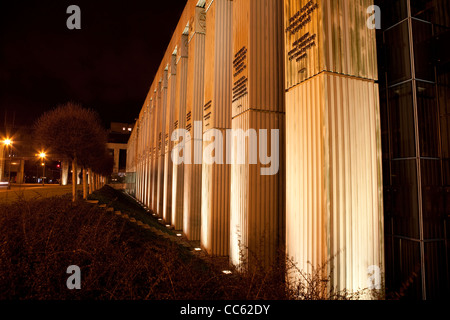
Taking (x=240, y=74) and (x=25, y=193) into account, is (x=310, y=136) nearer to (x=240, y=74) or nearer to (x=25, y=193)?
(x=240, y=74)

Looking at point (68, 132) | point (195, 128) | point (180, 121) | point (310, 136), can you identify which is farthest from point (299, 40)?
point (68, 132)

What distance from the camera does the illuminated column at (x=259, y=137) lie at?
7082mm

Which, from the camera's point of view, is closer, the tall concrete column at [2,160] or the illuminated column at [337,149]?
the illuminated column at [337,149]

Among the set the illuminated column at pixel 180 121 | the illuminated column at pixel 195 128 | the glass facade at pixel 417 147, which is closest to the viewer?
the glass facade at pixel 417 147

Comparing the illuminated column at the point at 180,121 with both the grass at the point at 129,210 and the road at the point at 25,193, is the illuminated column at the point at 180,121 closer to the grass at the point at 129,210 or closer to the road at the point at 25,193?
the grass at the point at 129,210

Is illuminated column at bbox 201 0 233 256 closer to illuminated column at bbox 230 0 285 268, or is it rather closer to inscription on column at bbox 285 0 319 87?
illuminated column at bbox 230 0 285 268

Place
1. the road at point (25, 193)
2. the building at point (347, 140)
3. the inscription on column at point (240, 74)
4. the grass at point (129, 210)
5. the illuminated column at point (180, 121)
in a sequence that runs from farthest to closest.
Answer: the grass at point (129, 210)
the illuminated column at point (180, 121)
the road at point (25, 193)
the inscription on column at point (240, 74)
the building at point (347, 140)

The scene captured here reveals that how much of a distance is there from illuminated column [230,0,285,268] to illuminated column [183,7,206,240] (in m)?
4.47

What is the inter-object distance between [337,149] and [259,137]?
9.78ft

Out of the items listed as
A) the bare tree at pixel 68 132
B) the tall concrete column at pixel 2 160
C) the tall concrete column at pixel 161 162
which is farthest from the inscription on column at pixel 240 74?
the tall concrete column at pixel 2 160

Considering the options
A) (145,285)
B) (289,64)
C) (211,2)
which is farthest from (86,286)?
(211,2)

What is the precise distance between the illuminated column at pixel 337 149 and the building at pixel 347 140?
0.7 inches

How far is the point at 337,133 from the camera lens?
4461 mm

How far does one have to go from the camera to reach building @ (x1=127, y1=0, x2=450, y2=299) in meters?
4.42
